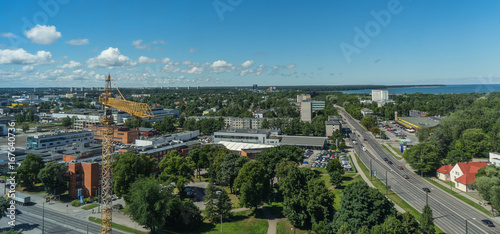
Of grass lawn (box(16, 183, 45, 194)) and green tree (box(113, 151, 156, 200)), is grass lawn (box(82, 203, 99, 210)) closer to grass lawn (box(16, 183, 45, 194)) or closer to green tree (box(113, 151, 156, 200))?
green tree (box(113, 151, 156, 200))

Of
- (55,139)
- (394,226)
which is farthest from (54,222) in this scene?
(55,139)

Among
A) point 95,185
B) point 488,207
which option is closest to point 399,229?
point 488,207

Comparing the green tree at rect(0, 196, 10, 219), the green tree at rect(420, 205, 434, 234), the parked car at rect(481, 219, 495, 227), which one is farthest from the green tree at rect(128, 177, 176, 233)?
the parked car at rect(481, 219, 495, 227)

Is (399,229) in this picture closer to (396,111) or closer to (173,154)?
(173,154)

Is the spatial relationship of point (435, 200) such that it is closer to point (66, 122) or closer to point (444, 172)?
point (444, 172)

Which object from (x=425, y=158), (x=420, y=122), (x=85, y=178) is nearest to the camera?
(x=85, y=178)

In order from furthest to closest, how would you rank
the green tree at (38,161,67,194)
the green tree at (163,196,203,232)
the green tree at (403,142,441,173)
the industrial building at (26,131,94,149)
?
the industrial building at (26,131,94,149) < the green tree at (403,142,441,173) < the green tree at (38,161,67,194) < the green tree at (163,196,203,232)
